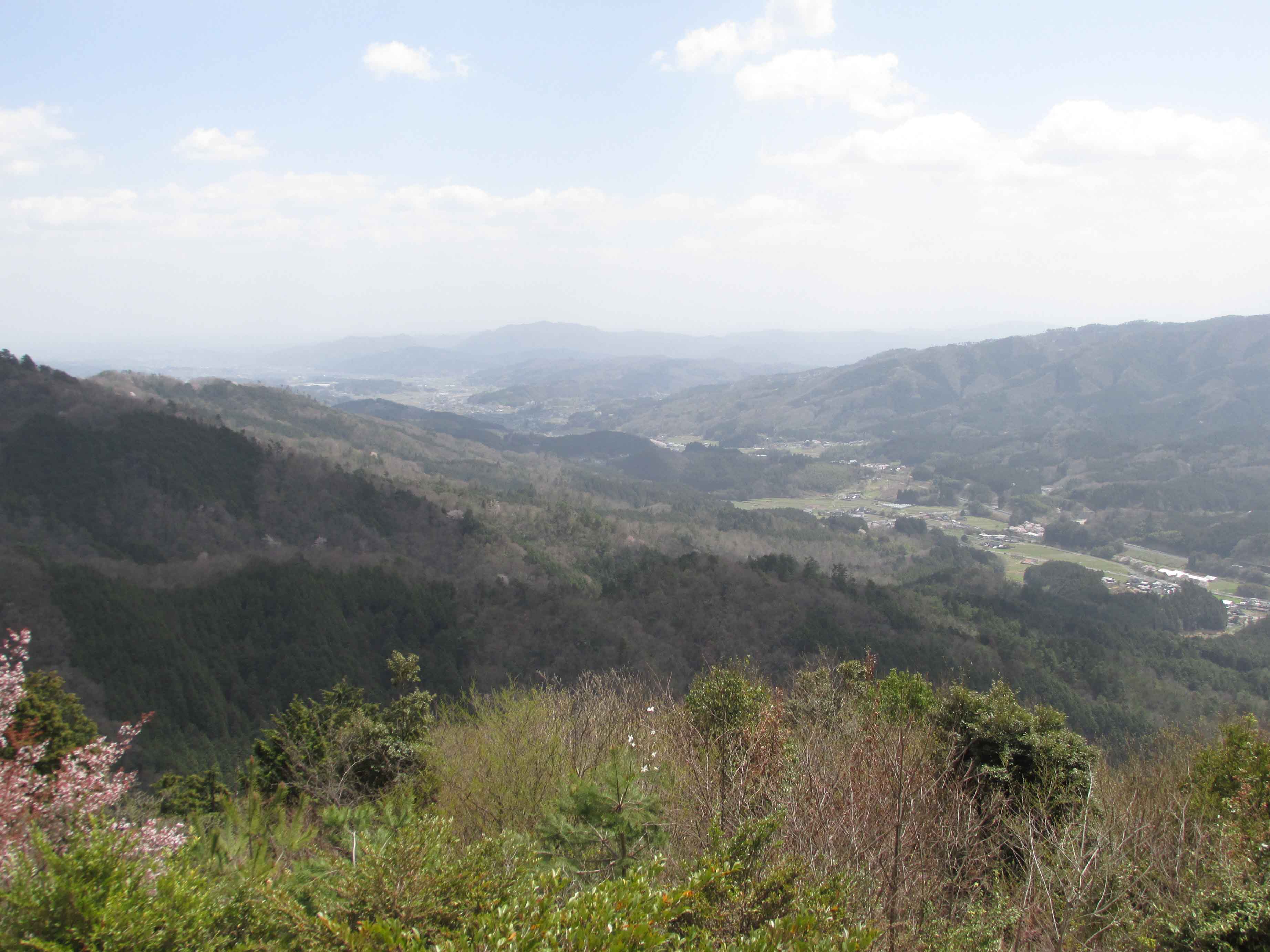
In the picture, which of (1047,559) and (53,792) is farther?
(1047,559)

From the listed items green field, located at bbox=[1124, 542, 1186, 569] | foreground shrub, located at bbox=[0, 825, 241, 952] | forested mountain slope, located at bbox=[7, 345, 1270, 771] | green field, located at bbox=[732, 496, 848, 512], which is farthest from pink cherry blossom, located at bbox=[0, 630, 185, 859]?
green field, located at bbox=[732, 496, 848, 512]

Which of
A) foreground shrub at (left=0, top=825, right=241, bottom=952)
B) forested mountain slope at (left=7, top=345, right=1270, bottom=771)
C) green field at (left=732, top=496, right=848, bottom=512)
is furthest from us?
green field at (left=732, top=496, right=848, bottom=512)

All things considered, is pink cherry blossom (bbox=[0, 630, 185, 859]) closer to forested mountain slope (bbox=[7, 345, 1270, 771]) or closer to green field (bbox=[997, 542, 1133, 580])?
forested mountain slope (bbox=[7, 345, 1270, 771])

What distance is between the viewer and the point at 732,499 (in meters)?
157

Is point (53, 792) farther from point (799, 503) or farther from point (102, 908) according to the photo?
point (799, 503)

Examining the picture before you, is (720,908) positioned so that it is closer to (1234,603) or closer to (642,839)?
(642,839)

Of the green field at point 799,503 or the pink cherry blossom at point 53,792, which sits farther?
the green field at point 799,503

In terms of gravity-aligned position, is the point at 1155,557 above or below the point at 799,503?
below

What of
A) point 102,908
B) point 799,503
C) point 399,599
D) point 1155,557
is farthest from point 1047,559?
point 102,908

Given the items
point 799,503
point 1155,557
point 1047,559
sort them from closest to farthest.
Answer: point 1047,559 → point 1155,557 → point 799,503

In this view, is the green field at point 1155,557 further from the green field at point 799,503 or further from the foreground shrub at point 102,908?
the foreground shrub at point 102,908

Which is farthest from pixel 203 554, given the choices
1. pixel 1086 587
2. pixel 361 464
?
pixel 1086 587

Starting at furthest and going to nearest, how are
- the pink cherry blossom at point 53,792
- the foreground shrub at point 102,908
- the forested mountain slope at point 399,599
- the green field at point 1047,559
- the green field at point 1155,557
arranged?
the green field at point 1155,557
the green field at point 1047,559
the forested mountain slope at point 399,599
the pink cherry blossom at point 53,792
the foreground shrub at point 102,908

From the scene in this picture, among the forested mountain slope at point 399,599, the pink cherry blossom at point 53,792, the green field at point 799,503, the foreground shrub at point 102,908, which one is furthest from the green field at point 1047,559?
the foreground shrub at point 102,908
